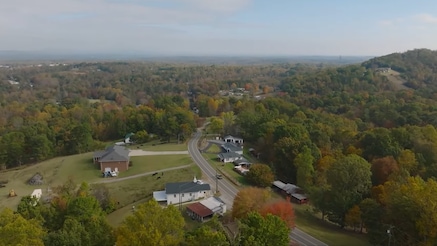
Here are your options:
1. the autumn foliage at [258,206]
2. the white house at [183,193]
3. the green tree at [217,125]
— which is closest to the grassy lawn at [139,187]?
the white house at [183,193]

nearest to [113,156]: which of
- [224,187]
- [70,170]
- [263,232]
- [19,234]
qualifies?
[70,170]

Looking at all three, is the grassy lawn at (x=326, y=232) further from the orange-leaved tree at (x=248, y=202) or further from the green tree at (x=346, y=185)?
the orange-leaved tree at (x=248, y=202)

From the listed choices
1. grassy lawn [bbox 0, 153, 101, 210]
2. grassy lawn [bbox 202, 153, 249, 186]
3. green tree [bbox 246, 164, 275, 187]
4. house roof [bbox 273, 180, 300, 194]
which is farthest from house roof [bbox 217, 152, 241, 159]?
grassy lawn [bbox 0, 153, 101, 210]

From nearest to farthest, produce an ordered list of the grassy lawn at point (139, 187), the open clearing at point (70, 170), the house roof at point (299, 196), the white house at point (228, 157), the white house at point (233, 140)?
the grassy lawn at point (139, 187) < the house roof at point (299, 196) < the open clearing at point (70, 170) < the white house at point (228, 157) < the white house at point (233, 140)

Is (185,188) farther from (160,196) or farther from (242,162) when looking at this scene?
(242,162)

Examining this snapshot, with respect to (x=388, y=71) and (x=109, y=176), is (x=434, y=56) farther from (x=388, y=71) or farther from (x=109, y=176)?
(x=109, y=176)

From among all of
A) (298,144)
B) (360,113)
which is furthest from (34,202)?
(360,113)
